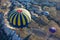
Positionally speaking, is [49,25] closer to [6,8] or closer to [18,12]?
[18,12]

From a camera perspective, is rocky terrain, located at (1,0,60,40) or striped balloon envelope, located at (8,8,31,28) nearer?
striped balloon envelope, located at (8,8,31,28)

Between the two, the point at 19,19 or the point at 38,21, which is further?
the point at 38,21

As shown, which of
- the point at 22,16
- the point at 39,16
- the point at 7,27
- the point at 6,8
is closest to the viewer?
the point at 22,16

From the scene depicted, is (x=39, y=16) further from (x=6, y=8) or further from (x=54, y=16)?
(x=6, y=8)

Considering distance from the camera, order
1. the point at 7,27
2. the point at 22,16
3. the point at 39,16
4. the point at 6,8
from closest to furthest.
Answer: the point at 22,16 → the point at 7,27 → the point at 39,16 → the point at 6,8

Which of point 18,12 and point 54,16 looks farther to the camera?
point 54,16

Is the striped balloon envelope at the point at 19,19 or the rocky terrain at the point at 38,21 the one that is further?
the rocky terrain at the point at 38,21

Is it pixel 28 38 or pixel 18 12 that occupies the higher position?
pixel 18 12

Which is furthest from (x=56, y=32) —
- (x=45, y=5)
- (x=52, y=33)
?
(x=45, y=5)

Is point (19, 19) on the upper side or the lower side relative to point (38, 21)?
upper

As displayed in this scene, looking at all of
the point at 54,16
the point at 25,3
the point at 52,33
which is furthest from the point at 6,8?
the point at 52,33
